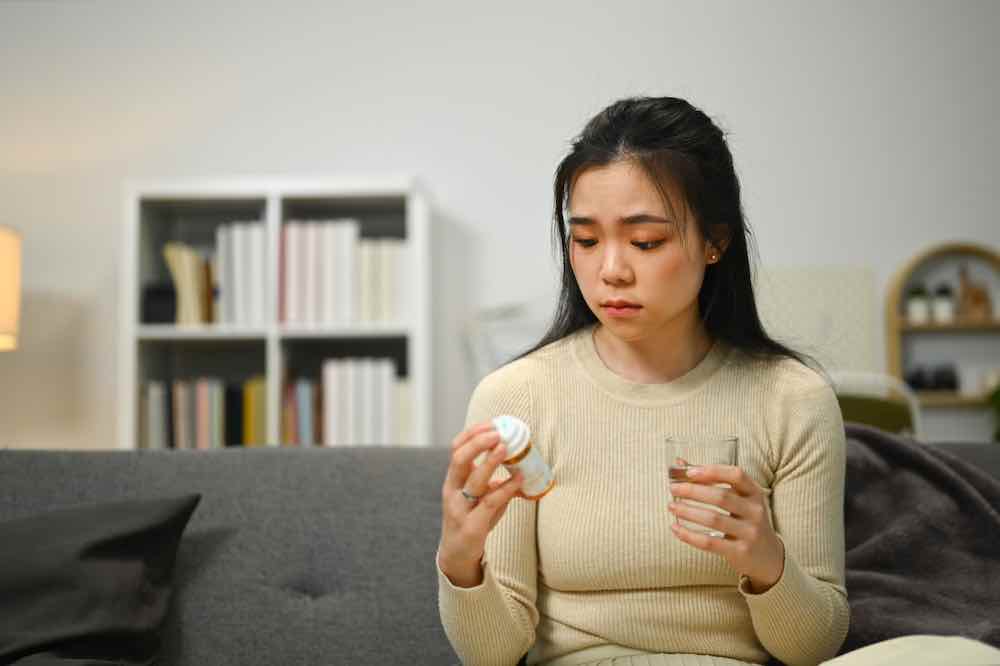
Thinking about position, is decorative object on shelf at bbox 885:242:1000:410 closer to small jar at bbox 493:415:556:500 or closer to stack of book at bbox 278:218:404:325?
stack of book at bbox 278:218:404:325

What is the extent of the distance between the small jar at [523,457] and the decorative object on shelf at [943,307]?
3078 mm

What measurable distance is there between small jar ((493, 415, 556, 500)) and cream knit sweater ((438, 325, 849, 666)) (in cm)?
15

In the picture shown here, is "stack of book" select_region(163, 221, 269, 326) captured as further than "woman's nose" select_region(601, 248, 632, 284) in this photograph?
Yes

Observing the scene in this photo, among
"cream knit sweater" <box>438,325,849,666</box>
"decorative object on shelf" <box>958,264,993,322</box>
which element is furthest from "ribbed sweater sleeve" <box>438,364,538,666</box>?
"decorative object on shelf" <box>958,264,993,322</box>

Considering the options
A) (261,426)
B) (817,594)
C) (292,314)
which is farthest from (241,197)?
(817,594)

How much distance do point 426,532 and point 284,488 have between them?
0.24 metres

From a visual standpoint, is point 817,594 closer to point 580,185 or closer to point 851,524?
point 851,524

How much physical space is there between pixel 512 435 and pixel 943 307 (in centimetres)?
314

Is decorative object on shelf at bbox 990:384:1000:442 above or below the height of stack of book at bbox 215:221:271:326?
below

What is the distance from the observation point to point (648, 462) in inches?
48.3

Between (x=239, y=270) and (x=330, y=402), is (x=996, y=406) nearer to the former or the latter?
(x=330, y=402)

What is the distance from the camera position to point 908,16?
3709mm

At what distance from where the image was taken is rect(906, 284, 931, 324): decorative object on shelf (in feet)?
11.9

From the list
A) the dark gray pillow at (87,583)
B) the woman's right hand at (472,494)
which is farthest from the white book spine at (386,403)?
the woman's right hand at (472,494)
